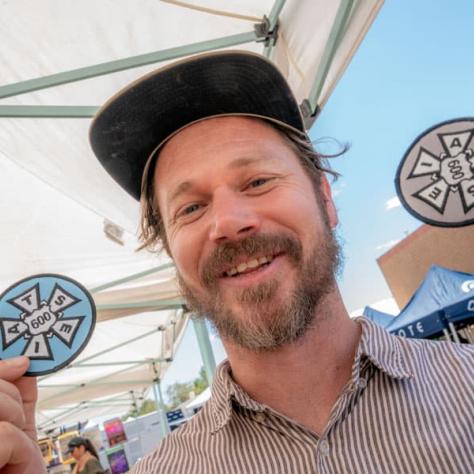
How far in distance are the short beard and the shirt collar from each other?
0.11m

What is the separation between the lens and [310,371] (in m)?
0.94

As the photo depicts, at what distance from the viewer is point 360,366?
2.91 feet

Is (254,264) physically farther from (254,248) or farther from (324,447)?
(324,447)

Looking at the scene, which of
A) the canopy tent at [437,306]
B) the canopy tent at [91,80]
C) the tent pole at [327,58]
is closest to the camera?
the tent pole at [327,58]

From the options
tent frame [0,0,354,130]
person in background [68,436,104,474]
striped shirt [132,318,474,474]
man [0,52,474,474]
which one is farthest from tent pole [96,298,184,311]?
striped shirt [132,318,474,474]

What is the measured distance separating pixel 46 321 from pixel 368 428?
1.00 metres

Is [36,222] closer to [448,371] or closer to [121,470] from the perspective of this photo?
[448,371]

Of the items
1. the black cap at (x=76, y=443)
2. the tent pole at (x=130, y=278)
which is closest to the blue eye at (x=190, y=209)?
the tent pole at (x=130, y=278)

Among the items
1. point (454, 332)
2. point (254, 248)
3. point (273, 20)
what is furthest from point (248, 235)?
point (454, 332)

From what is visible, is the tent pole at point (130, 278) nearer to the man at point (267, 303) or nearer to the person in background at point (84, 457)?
the person in background at point (84, 457)

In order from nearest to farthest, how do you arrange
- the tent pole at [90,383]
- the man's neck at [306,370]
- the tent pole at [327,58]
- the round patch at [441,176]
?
the man's neck at [306,370], the round patch at [441,176], the tent pole at [327,58], the tent pole at [90,383]

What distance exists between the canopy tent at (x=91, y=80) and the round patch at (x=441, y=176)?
698 millimetres

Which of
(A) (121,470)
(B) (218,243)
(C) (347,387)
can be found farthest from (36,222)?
(A) (121,470)

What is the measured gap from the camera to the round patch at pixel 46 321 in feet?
4.05
